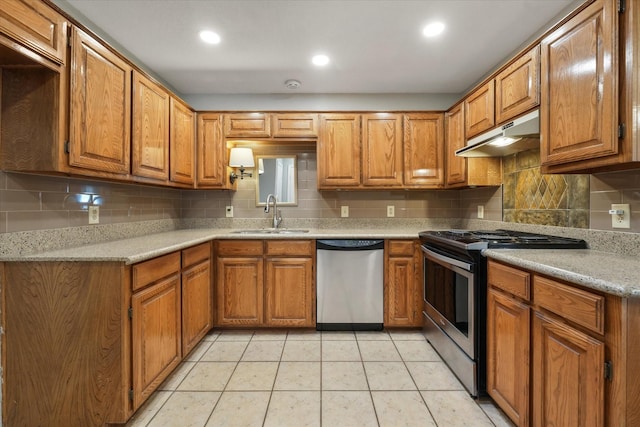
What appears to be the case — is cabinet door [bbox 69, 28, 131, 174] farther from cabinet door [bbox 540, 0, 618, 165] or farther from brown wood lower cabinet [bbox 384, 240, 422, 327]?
cabinet door [bbox 540, 0, 618, 165]

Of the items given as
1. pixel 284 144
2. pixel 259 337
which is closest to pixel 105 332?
pixel 259 337

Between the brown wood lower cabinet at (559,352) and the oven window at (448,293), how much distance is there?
17cm

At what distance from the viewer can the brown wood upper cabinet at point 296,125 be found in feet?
9.49

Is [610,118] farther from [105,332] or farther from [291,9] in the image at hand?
[105,332]

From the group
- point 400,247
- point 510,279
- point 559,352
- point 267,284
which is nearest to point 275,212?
point 267,284

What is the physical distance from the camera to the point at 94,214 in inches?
77.7

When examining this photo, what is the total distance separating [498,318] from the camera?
5.12 feet

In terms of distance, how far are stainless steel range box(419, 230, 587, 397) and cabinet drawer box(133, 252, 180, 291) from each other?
1818 mm

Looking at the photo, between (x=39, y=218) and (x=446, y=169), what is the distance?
312cm

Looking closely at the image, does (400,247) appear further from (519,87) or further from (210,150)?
→ (210,150)

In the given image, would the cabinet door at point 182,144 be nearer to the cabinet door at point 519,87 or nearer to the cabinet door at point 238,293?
the cabinet door at point 238,293

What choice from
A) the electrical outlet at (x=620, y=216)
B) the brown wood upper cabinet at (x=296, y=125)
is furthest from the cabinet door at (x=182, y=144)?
the electrical outlet at (x=620, y=216)

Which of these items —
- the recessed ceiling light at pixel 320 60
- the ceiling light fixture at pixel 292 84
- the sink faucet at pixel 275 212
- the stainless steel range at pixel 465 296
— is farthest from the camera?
the sink faucet at pixel 275 212

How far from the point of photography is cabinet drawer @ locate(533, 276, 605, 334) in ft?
3.27
